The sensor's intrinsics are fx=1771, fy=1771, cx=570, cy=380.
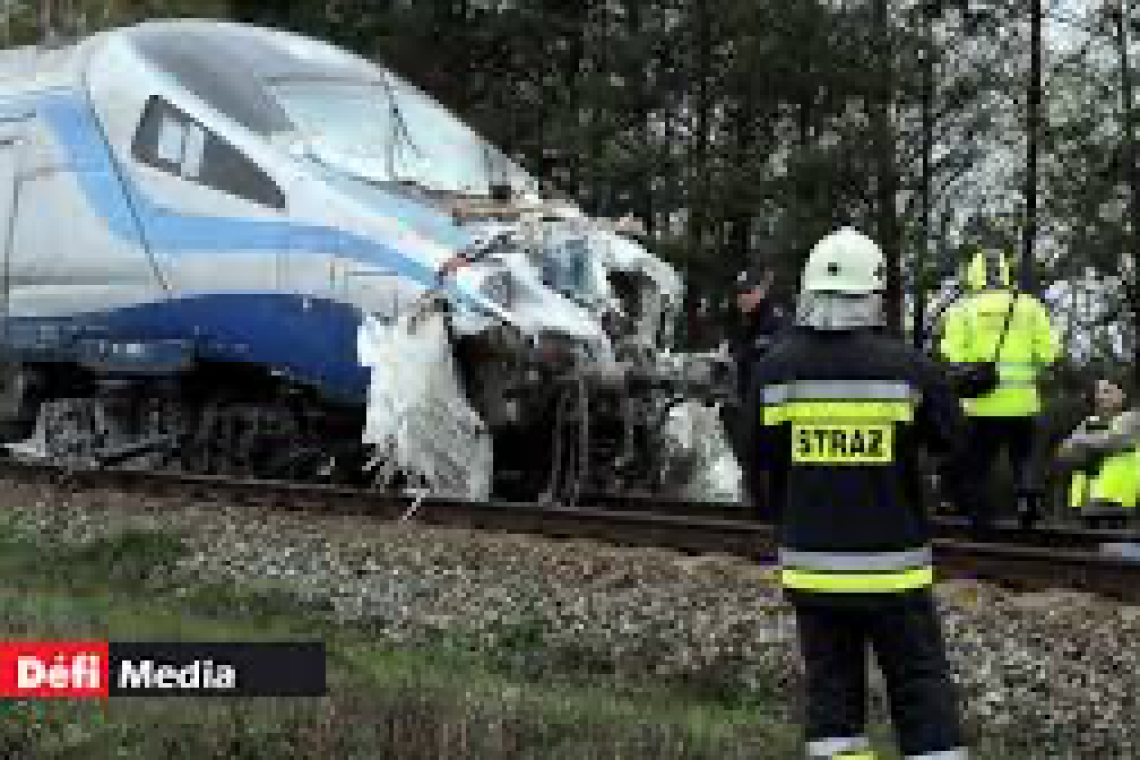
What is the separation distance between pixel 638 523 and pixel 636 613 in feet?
5.43

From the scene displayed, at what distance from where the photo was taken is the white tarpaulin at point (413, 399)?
9555 mm

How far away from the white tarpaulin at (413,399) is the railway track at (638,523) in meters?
0.23

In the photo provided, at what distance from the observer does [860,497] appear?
482cm

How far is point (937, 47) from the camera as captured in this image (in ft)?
71.4

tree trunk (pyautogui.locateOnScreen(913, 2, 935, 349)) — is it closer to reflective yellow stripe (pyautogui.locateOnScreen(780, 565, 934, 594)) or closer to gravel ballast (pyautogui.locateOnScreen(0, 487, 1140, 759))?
gravel ballast (pyautogui.locateOnScreen(0, 487, 1140, 759))

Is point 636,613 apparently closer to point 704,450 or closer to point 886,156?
point 704,450

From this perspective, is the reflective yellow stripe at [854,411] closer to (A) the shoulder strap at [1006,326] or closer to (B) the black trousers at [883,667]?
(B) the black trousers at [883,667]

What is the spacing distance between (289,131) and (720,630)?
528 centimetres

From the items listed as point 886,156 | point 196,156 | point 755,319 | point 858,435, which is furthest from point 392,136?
point 886,156

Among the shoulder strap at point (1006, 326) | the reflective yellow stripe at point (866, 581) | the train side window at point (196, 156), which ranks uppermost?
the train side window at point (196, 156)

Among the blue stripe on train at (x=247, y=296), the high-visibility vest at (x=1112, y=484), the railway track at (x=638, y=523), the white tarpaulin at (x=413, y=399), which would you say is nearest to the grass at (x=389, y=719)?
the railway track at (x=638, y=523)

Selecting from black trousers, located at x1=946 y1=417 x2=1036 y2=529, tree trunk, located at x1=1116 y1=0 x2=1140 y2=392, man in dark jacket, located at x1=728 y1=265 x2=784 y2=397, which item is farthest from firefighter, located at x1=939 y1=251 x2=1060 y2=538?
tree trunk, located at x1=1116 y1=0 x2=1140 y2=392

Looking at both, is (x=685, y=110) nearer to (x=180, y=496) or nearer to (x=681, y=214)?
(x=681, y=214)

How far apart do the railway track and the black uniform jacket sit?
2.51 metres
